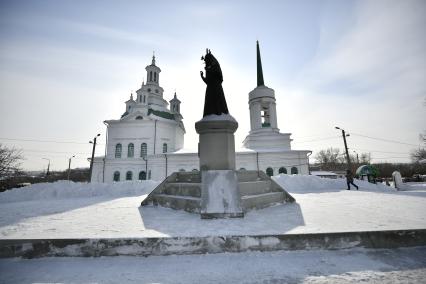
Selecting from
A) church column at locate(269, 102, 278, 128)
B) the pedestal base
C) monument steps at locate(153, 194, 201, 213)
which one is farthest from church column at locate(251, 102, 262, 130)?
the pedestal base

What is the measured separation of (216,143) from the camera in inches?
212

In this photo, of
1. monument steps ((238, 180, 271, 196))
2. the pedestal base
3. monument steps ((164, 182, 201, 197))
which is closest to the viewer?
the pedestal base

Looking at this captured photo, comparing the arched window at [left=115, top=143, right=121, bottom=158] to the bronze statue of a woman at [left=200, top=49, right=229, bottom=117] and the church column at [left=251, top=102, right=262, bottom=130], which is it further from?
the bronze statue of a woman at [left=200, top=49, right=229, bottom=117]

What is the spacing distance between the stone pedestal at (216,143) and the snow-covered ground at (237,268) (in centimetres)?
283

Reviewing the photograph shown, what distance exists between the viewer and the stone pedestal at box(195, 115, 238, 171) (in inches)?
208

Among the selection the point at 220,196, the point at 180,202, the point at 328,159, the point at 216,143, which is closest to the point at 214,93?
the point at 216,143

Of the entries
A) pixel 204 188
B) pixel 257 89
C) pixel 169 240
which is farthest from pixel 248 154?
pixel 169 240

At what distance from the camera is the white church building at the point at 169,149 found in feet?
88.5

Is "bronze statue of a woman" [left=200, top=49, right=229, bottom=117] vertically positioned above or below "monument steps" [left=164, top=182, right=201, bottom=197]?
above

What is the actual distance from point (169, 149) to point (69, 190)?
67.2 ft

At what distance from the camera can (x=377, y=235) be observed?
8.92 feet

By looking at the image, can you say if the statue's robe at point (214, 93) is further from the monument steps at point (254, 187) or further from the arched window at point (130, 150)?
the arched window at point (130, 150)

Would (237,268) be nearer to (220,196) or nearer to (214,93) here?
(220,196)

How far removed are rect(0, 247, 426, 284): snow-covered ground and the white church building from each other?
23950 millimetres
